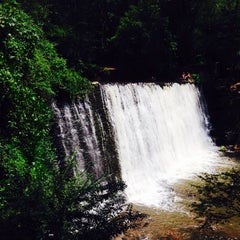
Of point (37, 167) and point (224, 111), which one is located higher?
point (37, 167)

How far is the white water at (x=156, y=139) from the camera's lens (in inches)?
488

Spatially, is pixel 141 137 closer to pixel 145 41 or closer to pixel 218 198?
pixel 218 198

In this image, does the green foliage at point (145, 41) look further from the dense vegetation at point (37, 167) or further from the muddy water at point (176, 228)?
the muddy water at point (176, 228)

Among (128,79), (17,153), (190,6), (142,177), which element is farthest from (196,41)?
(17,153)

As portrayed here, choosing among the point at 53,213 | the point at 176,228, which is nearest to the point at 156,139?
the point at 176,228

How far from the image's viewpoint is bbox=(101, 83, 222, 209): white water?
12.4 meters

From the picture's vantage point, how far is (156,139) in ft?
49.1

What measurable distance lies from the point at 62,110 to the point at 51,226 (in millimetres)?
5761

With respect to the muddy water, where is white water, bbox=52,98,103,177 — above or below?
above

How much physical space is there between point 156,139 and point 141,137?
1288 millimetres

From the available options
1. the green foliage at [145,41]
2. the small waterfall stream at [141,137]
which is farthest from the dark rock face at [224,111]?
the green foliage at [145,41]

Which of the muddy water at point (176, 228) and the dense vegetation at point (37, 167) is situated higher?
the dense vegetation at point (37, 167)

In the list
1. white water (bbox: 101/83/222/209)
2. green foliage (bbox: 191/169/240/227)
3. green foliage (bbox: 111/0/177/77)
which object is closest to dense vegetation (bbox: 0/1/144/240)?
green foliage (bbox: 191/169/240/227)

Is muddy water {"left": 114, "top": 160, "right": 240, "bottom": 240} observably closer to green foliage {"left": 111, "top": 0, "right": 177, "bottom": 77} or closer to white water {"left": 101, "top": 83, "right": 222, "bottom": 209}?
white water {"left": 101, "top": 83, "right": 222, "bottom": 209}
